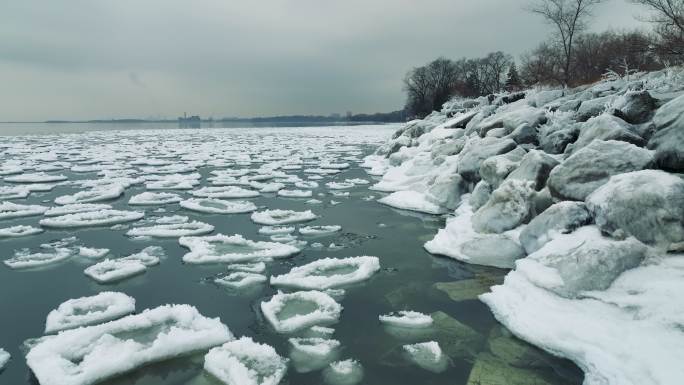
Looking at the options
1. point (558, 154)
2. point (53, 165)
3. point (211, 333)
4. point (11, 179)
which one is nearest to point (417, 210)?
point (558, 154)

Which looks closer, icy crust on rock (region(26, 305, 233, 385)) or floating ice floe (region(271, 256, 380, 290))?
icy crust on rock (region(26, 305, 233, 385))

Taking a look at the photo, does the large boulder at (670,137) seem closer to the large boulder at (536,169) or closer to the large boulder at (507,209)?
the large boulder at (536,169)

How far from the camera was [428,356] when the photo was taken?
323 centimetres

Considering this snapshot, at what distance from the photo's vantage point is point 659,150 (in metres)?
4.99

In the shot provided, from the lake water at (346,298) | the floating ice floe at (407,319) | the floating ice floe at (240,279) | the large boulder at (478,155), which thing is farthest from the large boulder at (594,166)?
the floating ice floe at (240,279)

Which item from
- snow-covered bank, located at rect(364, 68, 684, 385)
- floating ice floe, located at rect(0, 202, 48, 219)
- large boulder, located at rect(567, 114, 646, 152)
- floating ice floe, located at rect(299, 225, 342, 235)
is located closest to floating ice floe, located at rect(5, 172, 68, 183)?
floating ice floe, located at rect(0, 202, 48, 219)

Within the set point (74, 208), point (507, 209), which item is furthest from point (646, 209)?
point (74, 208)

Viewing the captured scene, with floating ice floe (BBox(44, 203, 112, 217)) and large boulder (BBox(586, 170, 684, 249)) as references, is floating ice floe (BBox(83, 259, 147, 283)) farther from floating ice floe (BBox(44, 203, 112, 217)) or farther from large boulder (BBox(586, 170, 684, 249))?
large boulder (BBox(586, 170, 684, 249))

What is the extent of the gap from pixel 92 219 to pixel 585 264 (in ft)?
24.0

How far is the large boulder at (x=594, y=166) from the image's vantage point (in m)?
5.10

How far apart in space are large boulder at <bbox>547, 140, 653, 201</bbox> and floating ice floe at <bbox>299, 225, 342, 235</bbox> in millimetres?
3292

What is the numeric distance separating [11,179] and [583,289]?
1341 cm

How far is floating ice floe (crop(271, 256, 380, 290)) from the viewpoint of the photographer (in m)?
4.54

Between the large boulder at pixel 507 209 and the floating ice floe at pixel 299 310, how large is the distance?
2.92m
